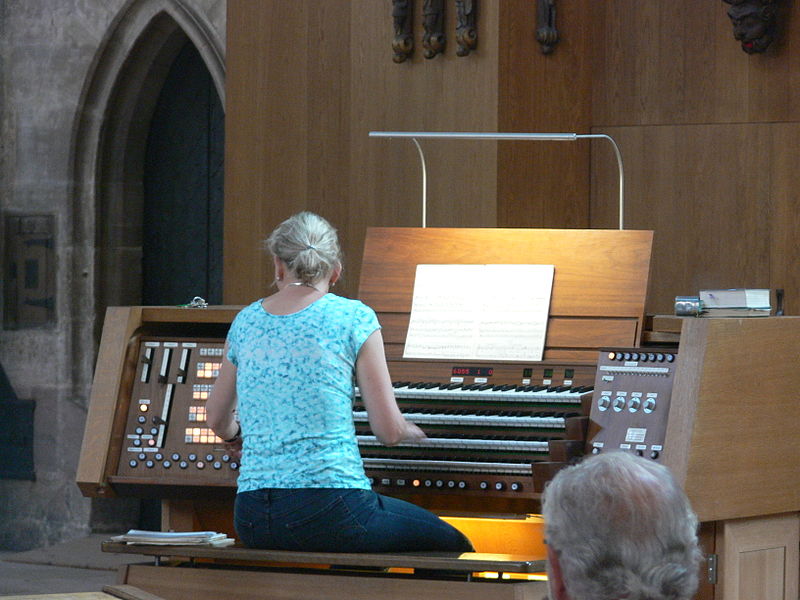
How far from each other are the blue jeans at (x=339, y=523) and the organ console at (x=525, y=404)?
0.35 m

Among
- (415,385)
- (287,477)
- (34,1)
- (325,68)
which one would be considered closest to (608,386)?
(415,385)

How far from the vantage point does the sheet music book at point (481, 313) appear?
4.68 m

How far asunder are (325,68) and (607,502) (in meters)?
5.18

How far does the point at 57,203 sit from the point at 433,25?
11.4 ft

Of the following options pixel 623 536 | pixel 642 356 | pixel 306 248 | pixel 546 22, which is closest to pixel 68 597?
pixel 306 248

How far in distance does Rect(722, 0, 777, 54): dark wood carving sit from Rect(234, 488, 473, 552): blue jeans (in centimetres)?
288

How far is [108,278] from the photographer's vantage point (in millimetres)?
9070

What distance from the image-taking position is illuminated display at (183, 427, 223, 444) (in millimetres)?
4816

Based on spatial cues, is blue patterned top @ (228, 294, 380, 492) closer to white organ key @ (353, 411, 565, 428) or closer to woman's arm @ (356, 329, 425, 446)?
woman's arm @ (356, 329, 425, 446)

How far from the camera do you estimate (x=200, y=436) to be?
4840 millimetres

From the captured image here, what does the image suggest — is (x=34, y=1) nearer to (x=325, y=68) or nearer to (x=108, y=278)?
(x=108, y=278)

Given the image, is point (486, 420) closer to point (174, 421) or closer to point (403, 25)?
point (174, 421)

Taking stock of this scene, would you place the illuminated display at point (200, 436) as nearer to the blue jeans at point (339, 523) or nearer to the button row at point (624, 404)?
the blue jeans at point (339, 523)

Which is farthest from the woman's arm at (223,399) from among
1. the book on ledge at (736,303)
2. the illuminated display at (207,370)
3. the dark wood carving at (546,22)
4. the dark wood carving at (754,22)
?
the dark wood carving at (754,22)
